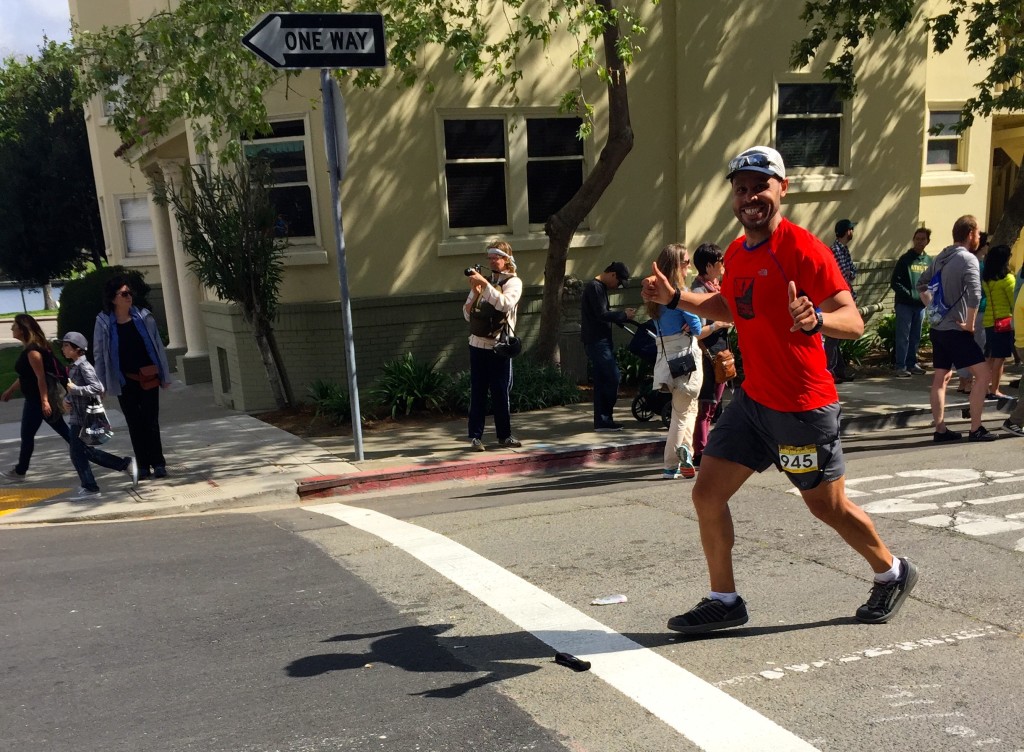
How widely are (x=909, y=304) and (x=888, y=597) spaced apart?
379 inches

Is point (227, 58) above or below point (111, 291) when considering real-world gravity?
above

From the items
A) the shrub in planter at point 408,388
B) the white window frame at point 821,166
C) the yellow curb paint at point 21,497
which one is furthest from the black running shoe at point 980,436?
the yellow curb paint at point 21,497

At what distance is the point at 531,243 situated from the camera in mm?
13188

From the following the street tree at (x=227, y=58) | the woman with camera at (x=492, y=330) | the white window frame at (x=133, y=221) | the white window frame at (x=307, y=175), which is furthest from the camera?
the white window frame at (x=133, y=221)

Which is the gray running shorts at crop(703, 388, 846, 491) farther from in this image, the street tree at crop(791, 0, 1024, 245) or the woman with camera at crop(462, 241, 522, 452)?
the street tree at crop(791, 0, 1024, 245)

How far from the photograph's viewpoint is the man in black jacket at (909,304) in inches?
507

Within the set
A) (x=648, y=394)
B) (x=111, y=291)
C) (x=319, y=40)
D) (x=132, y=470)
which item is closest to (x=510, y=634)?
(x=132, y=470)

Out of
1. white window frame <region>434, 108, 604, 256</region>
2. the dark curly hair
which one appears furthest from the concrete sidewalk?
white window frame <region>434, 108, 604, 256</region>

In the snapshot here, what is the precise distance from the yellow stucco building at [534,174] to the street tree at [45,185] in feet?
46.8

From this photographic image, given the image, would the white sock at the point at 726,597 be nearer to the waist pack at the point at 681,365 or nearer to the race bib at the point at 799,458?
the race bib at the point at 799,458

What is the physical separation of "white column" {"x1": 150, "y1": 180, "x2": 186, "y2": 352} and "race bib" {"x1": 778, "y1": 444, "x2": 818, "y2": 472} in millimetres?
14105

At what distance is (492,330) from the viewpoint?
9062 mm

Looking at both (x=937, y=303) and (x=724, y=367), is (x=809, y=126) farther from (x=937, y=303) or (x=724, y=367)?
(x=724, y=367)

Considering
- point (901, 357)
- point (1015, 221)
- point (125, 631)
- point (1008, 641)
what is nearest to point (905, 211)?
point (1015, 221)
